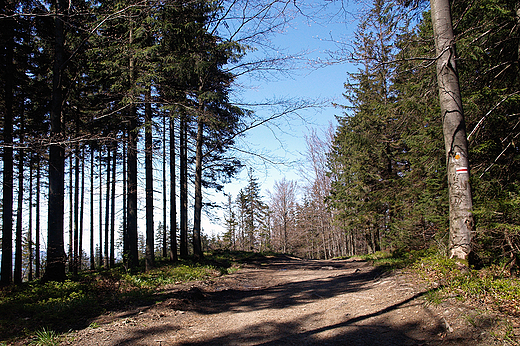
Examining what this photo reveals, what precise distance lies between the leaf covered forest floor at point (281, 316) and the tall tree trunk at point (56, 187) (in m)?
1.29

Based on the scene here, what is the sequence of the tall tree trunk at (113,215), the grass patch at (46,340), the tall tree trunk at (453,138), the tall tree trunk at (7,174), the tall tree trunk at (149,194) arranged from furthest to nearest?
1. the tall tree trunk at (113,215)
2. the tall tree trunk at (149,194)
3. the tall tree trunk at (7,174)
4. the tall tree trunk at (453,138)
5. the grass patch at (46,340)

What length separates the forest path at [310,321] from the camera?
3.68 m

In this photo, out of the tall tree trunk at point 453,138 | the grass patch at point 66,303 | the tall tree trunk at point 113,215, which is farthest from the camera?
the tall tree trunk at point 113,215

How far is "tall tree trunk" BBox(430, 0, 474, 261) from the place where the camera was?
201 inches

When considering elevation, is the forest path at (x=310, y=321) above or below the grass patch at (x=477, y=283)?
below

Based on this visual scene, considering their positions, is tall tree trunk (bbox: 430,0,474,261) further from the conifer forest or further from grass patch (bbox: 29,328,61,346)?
grass patch (bbox: 29,328,61,346)

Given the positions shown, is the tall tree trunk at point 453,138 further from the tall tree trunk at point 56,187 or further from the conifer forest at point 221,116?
the tall tree trunk at point 56,187

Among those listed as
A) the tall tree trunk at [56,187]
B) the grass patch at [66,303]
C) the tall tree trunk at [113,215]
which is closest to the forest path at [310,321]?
the grass patch at [66,303]

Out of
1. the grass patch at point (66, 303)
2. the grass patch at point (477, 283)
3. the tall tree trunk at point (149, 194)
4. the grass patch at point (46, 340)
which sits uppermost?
the tall tree trunk at point (149, 194)

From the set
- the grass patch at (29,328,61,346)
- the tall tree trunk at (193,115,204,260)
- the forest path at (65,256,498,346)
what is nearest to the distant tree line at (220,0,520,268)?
the forest path at (65,256,498,346)

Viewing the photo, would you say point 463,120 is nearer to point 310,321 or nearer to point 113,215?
point 310,321

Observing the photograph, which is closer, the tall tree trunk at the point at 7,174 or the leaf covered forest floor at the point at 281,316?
the leaf covered forest floor at the point at 281,316

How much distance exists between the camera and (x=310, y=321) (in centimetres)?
476

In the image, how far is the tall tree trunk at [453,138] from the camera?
201 inches
